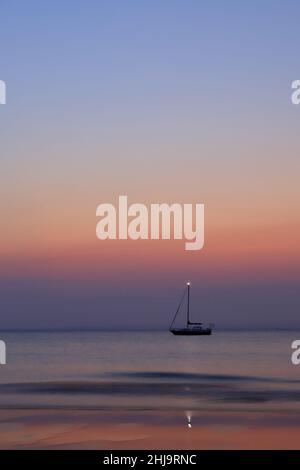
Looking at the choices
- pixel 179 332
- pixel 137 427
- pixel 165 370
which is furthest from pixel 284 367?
pixel 179 332

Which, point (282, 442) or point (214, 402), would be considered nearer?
point (282, 442)

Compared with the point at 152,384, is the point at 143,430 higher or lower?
lower

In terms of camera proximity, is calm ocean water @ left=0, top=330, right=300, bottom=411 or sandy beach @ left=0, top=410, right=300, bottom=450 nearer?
sandy beach @ left=0, top=410, right=300, bottom=450

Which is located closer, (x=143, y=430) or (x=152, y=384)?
(x=143, y=430)

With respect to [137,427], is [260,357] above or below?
above

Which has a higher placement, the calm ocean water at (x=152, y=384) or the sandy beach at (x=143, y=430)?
the calm ocean water at (x=152, y=384)

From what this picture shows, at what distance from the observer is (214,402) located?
1475 inches

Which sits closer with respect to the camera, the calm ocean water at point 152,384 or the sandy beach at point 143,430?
the sandy beach at point 143,430

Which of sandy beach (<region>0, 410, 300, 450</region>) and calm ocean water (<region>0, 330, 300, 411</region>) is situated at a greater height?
calm ocean water (<region>0, 330, 300, 411</region>)
